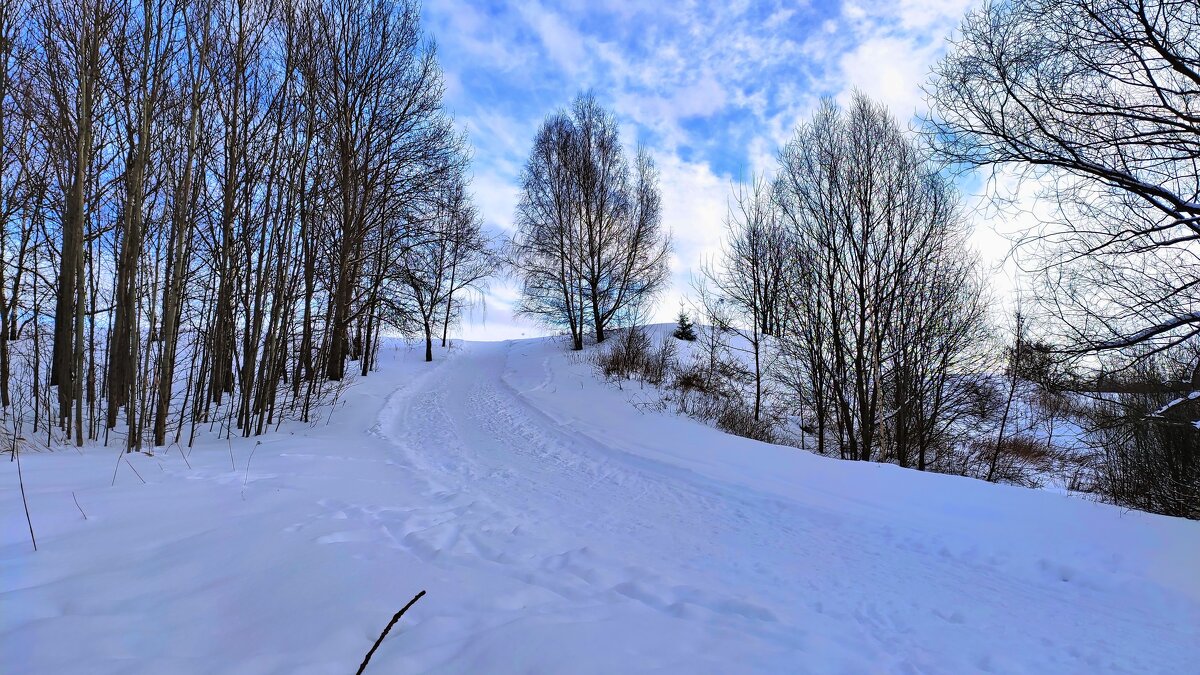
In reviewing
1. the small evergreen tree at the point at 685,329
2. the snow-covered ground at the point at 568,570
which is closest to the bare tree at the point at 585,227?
the small evergreen tree at the point at 685,329

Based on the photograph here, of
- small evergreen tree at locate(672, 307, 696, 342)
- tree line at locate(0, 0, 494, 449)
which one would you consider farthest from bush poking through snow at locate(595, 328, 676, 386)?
tree line at locate(0, 0, 494, 449)

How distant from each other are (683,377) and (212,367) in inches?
431

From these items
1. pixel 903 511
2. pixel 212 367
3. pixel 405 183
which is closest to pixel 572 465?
pixel 903 511

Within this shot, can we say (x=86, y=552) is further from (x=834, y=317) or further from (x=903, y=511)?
(x=834, y=317)

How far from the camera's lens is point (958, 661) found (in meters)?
2.22

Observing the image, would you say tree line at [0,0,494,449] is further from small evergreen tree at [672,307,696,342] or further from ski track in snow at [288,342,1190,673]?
small evergreen tree at [672,307,696,342]

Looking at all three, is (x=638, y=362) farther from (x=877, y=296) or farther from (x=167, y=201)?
(x=167, y=201)

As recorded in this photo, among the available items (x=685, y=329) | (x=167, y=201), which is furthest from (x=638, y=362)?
(x=167, y=201)

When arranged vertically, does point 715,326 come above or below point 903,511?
above

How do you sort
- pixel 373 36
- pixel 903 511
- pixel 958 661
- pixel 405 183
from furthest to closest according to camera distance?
pixel 405 183 → pixel 373 36 → pixel 903 511 → pixel 958 661

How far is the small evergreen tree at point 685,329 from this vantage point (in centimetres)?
1988

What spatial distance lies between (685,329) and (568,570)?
18.0 meters

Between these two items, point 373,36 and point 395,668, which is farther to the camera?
point 373,36

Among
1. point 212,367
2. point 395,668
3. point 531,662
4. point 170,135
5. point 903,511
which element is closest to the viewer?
point 395,668
